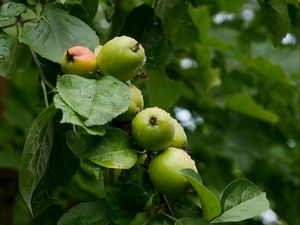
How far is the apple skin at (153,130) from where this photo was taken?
3.22 feet

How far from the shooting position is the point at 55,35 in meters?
1.21

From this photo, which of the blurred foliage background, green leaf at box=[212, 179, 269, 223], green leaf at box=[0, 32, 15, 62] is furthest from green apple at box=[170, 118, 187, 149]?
the blurred foliage background

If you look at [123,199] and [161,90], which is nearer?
[123,199]

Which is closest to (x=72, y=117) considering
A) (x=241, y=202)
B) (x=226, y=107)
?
(x=241, y=202)

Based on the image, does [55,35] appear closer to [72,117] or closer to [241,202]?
[72,117]

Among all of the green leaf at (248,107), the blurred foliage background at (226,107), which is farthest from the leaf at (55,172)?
the green leaf at (248,107)

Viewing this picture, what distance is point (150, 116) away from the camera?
0.99m

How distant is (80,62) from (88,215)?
9.4 inches

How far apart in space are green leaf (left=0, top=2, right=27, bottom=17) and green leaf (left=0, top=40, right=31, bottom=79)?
0.06 m

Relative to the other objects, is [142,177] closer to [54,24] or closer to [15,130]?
[54,24]

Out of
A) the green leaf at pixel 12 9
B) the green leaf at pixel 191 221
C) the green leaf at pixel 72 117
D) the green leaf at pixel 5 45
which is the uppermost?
the green leaf at pixel 72 117

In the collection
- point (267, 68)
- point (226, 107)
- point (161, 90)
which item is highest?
point (161, 90)

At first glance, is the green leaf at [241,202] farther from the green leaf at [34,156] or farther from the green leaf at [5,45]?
the green leaf at [5,45]

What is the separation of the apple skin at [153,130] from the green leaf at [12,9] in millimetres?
354
